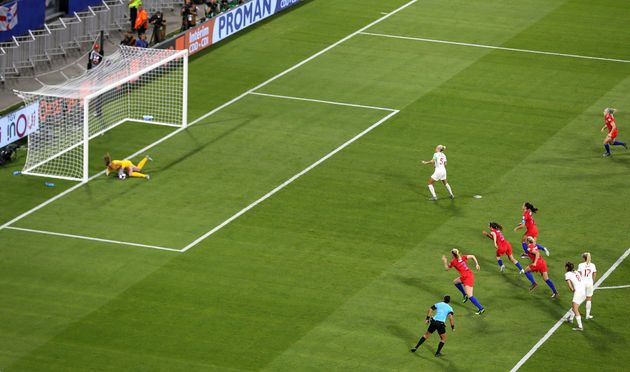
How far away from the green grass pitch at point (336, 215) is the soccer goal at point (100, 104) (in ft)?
2.20

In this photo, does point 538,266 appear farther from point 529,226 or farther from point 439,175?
point 439,175

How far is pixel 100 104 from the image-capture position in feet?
165

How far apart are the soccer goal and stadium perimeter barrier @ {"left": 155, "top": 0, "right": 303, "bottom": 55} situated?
4.59 feet

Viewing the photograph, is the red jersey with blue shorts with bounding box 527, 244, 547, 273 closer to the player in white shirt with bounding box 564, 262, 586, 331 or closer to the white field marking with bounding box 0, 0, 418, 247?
the player in white shirt with bounding box 564, 262, 586, 331

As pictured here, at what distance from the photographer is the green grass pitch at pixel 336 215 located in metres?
35.2

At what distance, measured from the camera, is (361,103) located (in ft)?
173

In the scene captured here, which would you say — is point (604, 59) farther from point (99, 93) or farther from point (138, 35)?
point (99, 93)

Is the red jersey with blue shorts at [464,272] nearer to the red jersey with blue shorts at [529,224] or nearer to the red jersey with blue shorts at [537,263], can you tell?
the red jersey with blue shorts at [537,263]

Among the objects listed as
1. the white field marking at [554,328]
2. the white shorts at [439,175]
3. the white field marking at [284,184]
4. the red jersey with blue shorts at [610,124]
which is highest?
the red jersey with blue shorts at [610,124]

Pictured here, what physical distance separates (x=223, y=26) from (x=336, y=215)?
18576mm

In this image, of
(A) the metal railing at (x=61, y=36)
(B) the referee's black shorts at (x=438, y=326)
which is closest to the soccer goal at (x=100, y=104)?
(A) the metal railing at (x=61, y=36)

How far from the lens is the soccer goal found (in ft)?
152

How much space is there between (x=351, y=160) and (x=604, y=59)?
16.2 meters

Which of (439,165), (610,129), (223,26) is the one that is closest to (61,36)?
(223,26)
